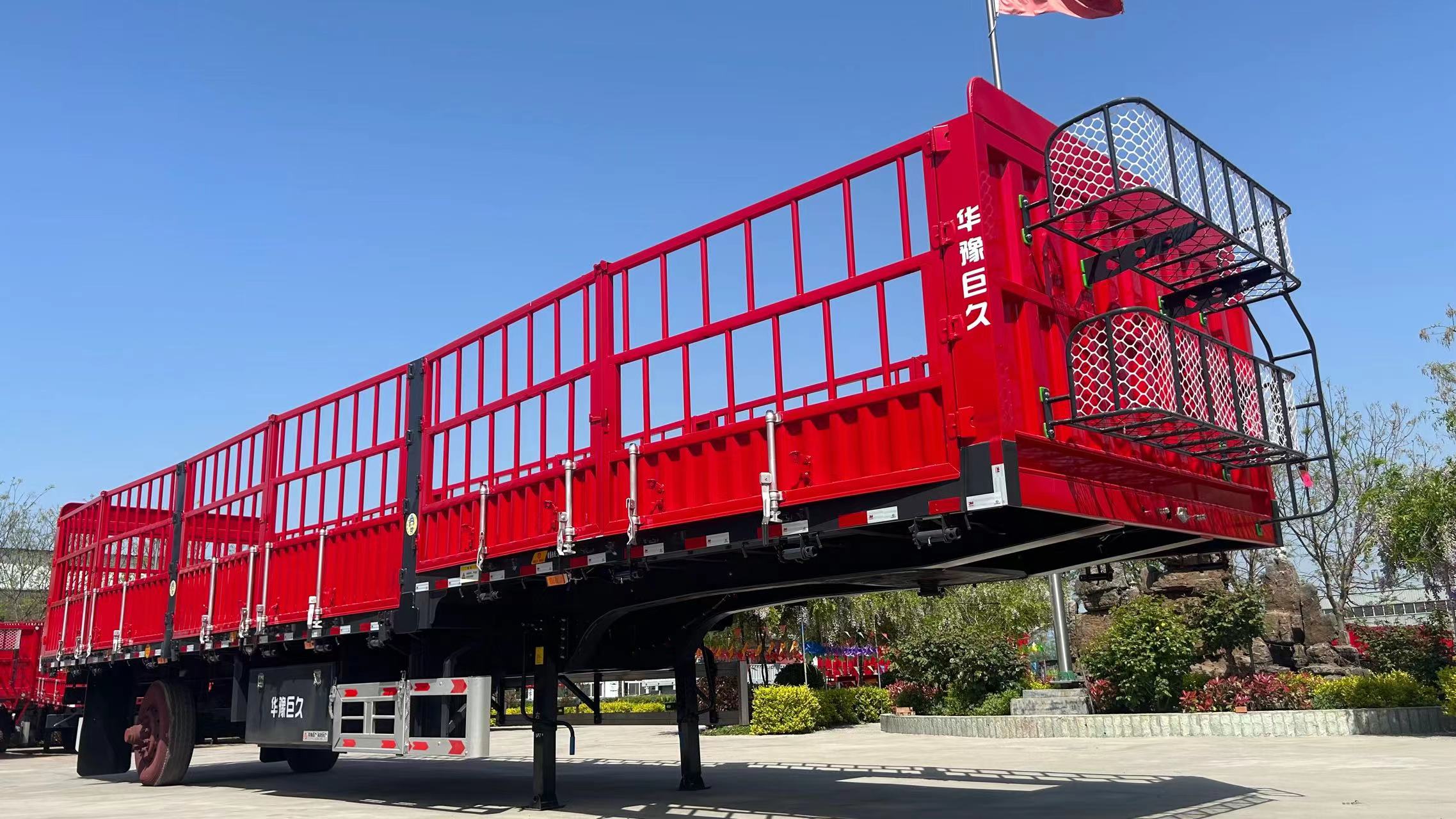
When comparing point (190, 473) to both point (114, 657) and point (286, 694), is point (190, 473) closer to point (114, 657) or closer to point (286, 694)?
point (114, 657)

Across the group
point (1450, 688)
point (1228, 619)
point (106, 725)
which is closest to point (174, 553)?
point (106, 725)

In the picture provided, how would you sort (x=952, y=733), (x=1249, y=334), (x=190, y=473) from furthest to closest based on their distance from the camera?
(x=952, y=733) → (x=190, y=473) → (x=1249, y=334)

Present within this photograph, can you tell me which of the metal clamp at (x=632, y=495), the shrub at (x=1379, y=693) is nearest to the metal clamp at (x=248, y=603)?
the metal clamp at (x=632, y=495)

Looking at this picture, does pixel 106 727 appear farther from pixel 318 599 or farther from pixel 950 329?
pixel 950 329

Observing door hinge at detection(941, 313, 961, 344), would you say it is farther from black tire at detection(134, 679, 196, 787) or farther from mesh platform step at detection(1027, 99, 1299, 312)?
black tire at detection(134, 679, 196, 787)

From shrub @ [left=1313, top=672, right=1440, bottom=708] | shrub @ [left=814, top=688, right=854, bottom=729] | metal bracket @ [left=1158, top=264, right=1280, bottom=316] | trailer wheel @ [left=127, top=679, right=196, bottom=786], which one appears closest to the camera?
metal bracket @ [left=1158, top=264, right=1280, bottom=316]

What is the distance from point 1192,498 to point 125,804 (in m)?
11.5

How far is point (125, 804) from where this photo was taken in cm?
1214

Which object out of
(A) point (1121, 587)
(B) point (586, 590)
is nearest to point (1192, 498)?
(B) point (586, 590)

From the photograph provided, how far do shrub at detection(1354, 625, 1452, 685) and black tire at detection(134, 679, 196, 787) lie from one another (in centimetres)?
2027

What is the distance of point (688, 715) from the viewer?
472 inches

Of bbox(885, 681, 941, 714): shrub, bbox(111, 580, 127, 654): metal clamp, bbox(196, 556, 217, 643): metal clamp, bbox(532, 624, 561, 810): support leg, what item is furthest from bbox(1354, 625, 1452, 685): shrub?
bbox(111, 580, 127, 654): metal clamp

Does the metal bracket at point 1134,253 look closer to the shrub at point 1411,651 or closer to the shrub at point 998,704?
the shrub at point 1411,651

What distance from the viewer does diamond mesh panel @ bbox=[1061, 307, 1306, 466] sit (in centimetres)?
689
